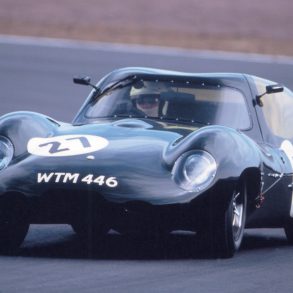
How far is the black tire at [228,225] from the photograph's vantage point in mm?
6117

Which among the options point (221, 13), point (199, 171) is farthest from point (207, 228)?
point (221, 13)

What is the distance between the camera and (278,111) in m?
7.98

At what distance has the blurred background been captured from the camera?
912 inches

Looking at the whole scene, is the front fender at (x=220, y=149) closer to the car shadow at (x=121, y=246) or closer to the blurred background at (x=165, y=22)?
the car shadow at (x=121, y=246)

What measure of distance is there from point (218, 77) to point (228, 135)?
144 centimetres

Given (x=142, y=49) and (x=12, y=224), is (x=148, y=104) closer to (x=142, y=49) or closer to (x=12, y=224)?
(x=12, y=224)

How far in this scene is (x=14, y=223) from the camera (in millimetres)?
6281

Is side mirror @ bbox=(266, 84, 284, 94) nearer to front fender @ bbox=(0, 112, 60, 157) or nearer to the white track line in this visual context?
front fender @ bbox=(0, 112, 60, 157)

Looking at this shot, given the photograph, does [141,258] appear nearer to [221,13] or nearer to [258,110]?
[258,110]

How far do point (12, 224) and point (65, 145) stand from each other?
566mm

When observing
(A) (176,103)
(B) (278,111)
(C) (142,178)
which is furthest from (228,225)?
(B) (278,111)

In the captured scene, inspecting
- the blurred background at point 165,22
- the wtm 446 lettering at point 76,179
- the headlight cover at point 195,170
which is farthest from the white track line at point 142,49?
the wtm 446 lettering at point 76,179

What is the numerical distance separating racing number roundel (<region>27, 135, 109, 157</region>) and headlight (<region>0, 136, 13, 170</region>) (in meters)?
0.11

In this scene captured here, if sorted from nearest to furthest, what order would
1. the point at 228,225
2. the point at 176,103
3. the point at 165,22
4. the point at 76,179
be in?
1. the point at 76,179
2. the point at 228,225
3. the point at 176,103
4. the point at 165,22
